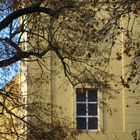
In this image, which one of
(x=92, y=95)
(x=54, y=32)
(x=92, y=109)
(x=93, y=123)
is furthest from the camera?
(x=93, y=123)

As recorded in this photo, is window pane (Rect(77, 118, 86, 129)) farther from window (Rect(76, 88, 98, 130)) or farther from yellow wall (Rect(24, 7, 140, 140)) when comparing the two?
yellow wall (Rect(24, 7, 140, 140))

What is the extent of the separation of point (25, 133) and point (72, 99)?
8.59 meters

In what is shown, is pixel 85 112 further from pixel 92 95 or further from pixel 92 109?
pixel 92 95

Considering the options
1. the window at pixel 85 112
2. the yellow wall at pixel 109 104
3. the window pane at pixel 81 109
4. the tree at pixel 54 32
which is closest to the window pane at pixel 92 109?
the window at pixel 85 112

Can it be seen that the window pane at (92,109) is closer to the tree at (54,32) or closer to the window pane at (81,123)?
the window pane at (81,123)

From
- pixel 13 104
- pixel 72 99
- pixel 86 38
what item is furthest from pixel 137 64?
pixel 72 99

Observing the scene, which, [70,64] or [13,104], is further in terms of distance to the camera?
[70,64]

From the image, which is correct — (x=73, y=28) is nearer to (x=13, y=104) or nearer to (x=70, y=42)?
(x=70, y=42)

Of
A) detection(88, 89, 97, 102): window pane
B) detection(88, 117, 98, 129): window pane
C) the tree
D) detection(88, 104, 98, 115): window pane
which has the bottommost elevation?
detection(88, 117, 98, 129): window pane

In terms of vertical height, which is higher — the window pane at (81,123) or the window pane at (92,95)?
the window pane at (92,95)

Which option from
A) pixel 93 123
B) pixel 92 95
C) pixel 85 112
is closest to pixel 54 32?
pixel 92 95

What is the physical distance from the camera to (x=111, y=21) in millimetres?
13250

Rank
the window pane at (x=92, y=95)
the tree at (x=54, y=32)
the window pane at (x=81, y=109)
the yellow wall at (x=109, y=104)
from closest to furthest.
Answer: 1. the tree at (x=54, y=32)
2. the window pane at (x=92, y=95)
3. the yellow wall at (x=109, y=104)
4. the window pane at (x=81, y=109)

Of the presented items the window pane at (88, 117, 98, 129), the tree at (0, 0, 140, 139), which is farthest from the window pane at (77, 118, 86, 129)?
the tree at (0, 0, 140, 139)
